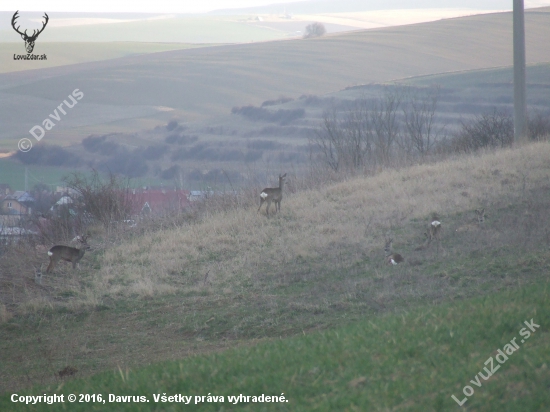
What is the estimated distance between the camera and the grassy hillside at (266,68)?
7106cm

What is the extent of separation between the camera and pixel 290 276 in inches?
505

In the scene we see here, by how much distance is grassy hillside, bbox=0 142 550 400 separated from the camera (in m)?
9.31

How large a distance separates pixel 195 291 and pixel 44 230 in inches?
370

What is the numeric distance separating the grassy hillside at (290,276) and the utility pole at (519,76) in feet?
12.6

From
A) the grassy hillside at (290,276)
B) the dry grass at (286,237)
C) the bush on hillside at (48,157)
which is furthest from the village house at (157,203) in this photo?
the bush on hillside at (48,157)

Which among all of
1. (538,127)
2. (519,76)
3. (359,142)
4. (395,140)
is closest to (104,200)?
(359,142)

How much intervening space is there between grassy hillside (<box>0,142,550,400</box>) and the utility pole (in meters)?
3.84

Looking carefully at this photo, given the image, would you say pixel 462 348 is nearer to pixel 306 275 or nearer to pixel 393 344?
pixel 393 344

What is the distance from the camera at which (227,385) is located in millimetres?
5938

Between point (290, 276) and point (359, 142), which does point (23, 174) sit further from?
point (290, 276)

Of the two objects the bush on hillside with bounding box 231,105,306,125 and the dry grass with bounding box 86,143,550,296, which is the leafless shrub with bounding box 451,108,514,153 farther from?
the bush on hillside with bounding box 231,105,306,125

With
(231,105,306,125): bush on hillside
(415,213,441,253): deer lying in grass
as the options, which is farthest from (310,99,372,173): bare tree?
(231,105,306,125): bush on hillside

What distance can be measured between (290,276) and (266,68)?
259ft

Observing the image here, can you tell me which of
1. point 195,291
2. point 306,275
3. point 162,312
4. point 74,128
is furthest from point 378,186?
point 74,128
